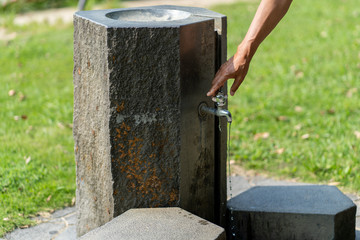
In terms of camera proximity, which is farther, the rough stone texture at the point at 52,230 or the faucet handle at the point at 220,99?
the rough stone texture at the point at 52,230

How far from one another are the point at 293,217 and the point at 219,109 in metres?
0.82

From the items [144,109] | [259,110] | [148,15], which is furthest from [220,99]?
[259,110]

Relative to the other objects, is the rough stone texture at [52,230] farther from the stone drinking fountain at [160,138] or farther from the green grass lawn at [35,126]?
the stone drinking fountain at [160,138]

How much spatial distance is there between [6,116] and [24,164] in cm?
140

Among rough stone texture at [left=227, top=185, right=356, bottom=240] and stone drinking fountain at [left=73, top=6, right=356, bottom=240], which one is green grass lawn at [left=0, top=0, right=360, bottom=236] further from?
stone drinking fountain at [left=73, top=6, right=356, bottom=240]

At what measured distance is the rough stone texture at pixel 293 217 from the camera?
3287 millimetres

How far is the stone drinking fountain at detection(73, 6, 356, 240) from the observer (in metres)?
2.86

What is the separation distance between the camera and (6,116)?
588 centimetres

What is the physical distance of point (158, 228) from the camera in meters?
2.78

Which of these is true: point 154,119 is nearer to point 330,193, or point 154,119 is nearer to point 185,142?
point 185,142

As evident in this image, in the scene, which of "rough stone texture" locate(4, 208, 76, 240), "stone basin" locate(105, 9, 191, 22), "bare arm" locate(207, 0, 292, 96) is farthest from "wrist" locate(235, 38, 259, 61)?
"rough stone texture" locate(4, 208, 76, 240)

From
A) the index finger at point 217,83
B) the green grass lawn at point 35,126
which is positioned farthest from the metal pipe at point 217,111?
the green grass lawn at point 35,126

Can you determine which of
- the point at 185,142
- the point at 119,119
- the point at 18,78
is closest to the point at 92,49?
the point at 119,119

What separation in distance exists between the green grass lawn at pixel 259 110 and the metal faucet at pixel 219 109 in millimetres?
1572
